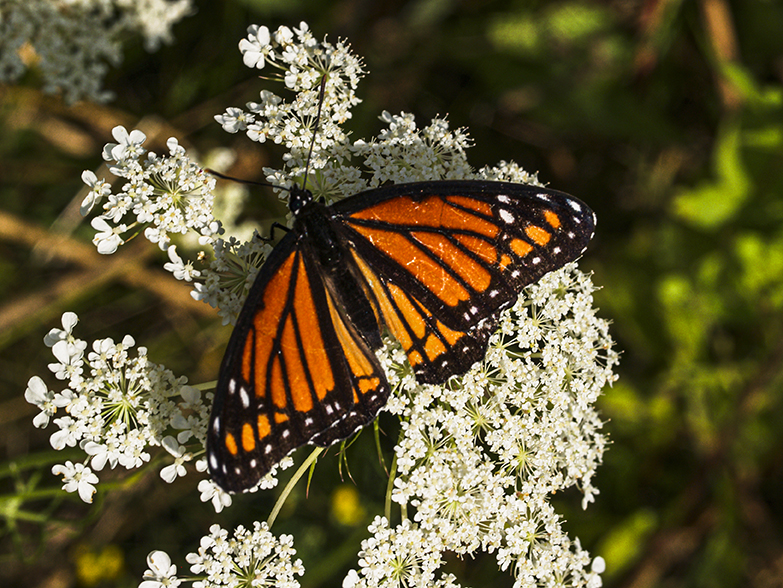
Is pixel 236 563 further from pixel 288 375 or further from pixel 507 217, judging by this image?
pixel 507 217

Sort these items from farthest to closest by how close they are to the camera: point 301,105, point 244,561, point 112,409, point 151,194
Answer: point 301,105 < point 151,194 < point 112,409 < point 244,561

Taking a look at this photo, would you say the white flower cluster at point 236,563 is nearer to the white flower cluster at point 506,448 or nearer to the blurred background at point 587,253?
the white flower cluster at point 506,448

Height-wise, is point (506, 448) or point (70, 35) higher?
point (70, 35)

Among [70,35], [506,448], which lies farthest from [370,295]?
[70,35]

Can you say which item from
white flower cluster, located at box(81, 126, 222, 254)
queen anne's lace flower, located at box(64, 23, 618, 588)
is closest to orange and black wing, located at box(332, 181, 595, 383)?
queen anne's lace flower, located at box(64, 23, 618, 588)

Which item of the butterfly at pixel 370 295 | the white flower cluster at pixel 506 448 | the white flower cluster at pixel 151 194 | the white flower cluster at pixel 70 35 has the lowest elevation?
the white flower cluster at pixel 506 448

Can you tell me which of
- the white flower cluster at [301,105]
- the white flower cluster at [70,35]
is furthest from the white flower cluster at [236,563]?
the white flower cluster at [70,35]

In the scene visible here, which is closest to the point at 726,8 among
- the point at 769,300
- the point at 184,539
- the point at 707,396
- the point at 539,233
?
the point at 769,300
